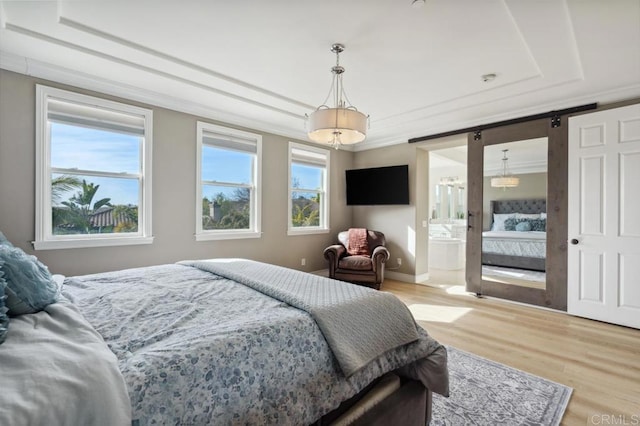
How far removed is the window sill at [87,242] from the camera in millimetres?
2887

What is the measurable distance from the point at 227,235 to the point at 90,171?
170 cm

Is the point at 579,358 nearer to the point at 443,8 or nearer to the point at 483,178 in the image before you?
the point at 483,178

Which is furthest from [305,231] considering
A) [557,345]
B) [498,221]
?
[557,345]

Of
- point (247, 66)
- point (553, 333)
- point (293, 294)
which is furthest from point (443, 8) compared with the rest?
point (553, 333)

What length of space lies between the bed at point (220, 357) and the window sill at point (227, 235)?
1.97m

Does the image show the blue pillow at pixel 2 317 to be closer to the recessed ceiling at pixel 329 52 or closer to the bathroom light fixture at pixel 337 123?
the recessed ceiling at pixel 329 52

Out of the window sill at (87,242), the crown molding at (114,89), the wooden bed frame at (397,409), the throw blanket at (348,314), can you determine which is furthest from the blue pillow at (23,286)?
the crown molding at (114,89)

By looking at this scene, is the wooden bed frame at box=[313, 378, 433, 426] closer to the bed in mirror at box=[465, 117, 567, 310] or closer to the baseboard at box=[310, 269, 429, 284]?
the bed in mirror at box=[465, 117, 567, 310]

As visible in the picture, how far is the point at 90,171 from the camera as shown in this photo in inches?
126

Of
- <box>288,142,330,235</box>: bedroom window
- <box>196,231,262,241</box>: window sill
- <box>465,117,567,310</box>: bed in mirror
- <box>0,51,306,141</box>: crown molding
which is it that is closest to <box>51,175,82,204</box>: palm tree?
<box>0,51,306,141</box>: crown molding

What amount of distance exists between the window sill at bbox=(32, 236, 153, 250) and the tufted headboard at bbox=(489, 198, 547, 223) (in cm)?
446

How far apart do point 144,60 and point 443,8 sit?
2.58 metres

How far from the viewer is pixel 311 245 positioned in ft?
17.3

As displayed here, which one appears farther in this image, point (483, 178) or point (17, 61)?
point (483, 178)
